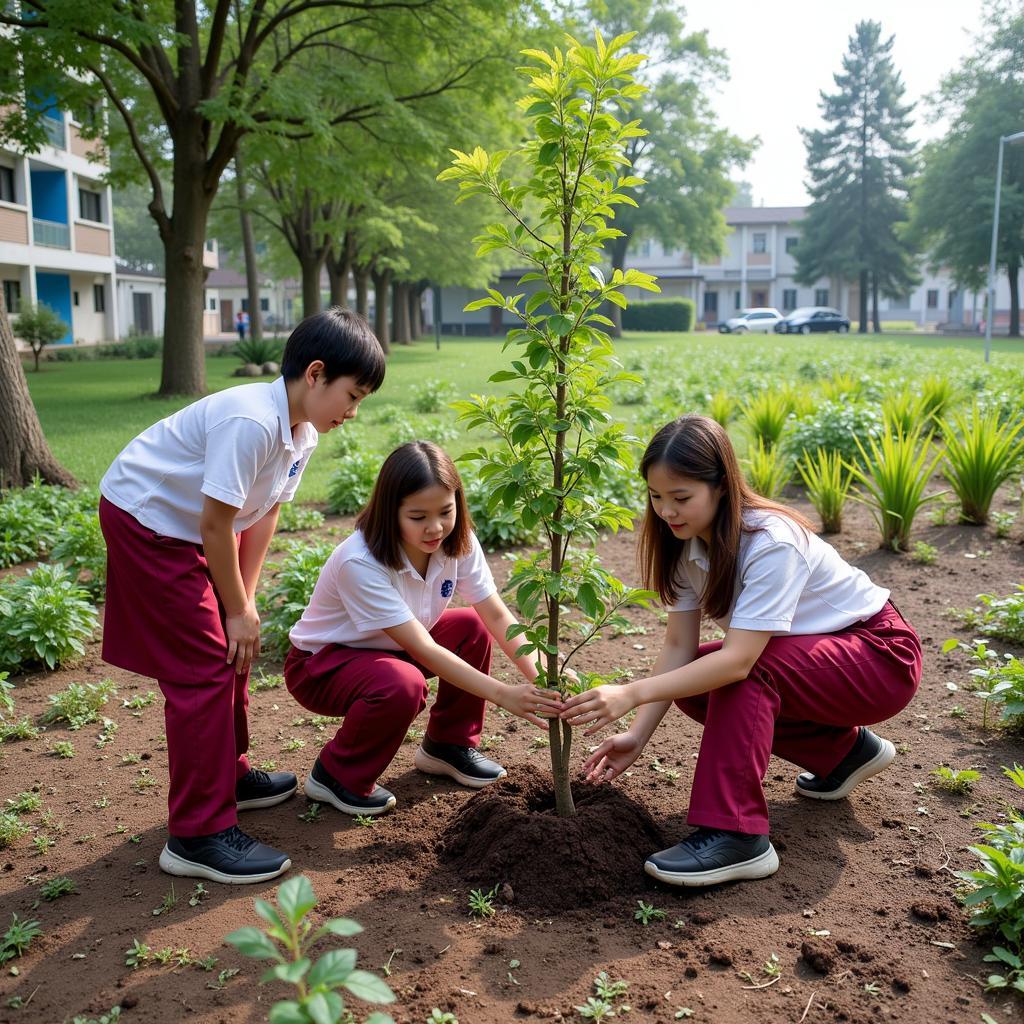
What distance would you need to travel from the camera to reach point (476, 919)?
8.46ft

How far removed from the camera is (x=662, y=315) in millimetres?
51094

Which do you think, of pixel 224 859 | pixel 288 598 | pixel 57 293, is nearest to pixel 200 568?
pixel 224 859

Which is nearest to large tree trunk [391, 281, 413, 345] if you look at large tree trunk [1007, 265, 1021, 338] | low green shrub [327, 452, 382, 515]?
large tree trunk [1007, 265, 1021, 338]

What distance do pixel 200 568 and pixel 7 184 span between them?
29904 mm

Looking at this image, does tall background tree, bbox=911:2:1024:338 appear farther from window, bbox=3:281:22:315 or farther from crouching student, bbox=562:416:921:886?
crouching student, bbox=562:416:921:886

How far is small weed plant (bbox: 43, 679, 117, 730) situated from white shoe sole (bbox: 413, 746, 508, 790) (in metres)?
1.45

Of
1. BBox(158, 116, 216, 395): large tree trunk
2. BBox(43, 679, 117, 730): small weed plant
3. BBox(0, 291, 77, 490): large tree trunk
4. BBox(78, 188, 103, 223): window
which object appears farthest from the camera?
BBox(78, 188, 103, 223): window

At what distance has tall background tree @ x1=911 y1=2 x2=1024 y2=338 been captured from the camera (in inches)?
1558

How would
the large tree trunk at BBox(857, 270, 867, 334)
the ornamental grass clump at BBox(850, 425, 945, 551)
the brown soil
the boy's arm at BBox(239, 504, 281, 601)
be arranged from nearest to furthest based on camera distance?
the brown soil → the boy's arm at BBox(239, 504, 281, 601) → the ornamental grass clump at BBox(850, 425, 945, 551) → the large tree trunk at BBox(857, 270, 867, 334)

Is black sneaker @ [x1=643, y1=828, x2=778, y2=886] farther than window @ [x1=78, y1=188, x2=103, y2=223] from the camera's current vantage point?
No

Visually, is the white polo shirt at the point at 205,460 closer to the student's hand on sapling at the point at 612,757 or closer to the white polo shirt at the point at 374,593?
the white polo shirt at the point at 374,593

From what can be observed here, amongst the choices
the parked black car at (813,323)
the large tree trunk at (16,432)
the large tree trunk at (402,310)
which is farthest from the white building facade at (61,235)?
the parked black car at (813,323)

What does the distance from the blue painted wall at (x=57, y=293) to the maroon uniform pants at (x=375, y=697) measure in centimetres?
3200

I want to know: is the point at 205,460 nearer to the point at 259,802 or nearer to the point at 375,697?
the point at 375,697
